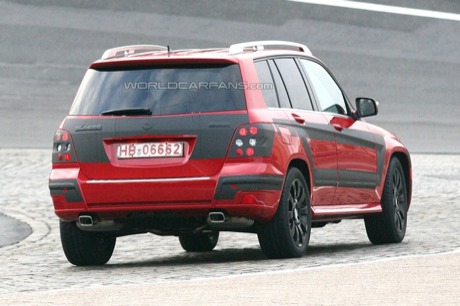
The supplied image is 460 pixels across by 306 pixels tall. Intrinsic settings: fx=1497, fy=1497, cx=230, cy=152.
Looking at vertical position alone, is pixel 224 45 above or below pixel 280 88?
below

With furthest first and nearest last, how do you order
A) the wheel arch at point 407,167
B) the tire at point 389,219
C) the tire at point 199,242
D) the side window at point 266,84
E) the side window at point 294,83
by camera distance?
the wheel arch at point 407,167 < the tire at point 199,242 < the tire at point 389,219 < the side window at point 294,83 < the side window at point 266,84

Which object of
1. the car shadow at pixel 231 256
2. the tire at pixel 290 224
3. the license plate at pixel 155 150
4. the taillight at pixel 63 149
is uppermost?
the license plate at pixel 155 150

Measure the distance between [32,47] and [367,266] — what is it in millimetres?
21907

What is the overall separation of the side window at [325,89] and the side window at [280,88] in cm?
64

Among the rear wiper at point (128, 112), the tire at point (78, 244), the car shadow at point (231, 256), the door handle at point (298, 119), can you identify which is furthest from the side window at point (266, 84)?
the tire at point (78, 244)

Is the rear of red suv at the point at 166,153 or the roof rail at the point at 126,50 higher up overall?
the roof rail at the point at 126,50

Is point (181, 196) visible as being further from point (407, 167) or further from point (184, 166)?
point (407, 167)

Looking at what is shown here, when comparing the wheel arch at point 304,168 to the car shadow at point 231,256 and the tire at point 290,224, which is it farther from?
the car shadow at point 231,256

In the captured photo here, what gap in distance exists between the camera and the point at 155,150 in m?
11.1

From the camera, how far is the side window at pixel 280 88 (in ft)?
38.6

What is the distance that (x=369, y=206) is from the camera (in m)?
13.0

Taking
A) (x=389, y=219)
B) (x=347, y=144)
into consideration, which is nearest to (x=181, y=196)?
(x=347, y=144)

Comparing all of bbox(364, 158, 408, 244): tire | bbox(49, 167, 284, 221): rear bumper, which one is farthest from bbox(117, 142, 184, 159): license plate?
bbox(364, 158, 408, 244): tire

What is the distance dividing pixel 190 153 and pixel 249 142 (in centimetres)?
44
